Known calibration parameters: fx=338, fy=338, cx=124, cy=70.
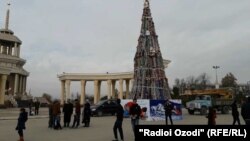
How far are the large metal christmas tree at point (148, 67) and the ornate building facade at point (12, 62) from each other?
40.5m

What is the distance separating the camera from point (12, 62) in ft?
259

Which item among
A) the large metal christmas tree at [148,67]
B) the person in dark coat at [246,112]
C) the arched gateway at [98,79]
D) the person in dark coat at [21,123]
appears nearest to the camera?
the person in dark coat at [246,112]

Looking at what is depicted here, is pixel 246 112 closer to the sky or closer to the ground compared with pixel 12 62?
closer to the ground

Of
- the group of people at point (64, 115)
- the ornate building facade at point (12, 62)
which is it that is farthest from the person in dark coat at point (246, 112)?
the ornate building facade at point (12, 62)

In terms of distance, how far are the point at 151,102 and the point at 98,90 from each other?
4403cm

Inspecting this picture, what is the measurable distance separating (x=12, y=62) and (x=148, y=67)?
53.3 meters

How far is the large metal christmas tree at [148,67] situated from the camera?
33.9 metres

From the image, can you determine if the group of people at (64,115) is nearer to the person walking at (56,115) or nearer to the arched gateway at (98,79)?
the person walking at (56,115)

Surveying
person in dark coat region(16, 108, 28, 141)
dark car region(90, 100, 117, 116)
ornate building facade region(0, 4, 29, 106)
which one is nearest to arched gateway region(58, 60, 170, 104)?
ornate building facade region(0, 4, 29, 106)

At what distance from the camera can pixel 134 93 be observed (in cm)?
3428

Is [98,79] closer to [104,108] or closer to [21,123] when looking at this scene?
[104,108]

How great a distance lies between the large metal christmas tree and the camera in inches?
1334

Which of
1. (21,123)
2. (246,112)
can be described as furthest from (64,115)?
(246,112)

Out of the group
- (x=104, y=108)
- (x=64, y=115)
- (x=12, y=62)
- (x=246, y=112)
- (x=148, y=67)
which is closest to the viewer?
(x=246, y=112)
